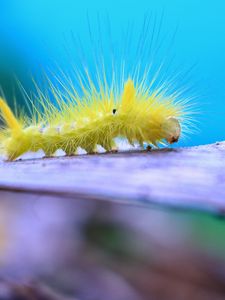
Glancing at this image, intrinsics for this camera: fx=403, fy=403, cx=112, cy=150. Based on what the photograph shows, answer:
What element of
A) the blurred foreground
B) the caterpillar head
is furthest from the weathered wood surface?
the caterpillar head

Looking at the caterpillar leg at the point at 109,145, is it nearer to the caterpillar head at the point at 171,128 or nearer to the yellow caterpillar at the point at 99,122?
the yellow caterpillar at the point at 99,122

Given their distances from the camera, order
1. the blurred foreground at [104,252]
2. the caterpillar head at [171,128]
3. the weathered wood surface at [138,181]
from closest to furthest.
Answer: the weathered wood surface at [138,181] < the blurred foreground at [104,252] < the caterpillar head at [171,128]

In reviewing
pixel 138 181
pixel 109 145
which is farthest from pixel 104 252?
pixel 138 181

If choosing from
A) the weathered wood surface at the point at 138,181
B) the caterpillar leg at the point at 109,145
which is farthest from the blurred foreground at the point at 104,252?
the caterpillar leg at the point at 109,145

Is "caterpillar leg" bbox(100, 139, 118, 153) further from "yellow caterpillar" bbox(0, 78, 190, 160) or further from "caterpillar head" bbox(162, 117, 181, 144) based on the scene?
"caterpillar head" bbox(162, 117, 181, 144)

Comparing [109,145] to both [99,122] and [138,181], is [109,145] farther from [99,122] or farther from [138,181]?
[138,181]

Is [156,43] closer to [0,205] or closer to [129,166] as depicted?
[129,166]
